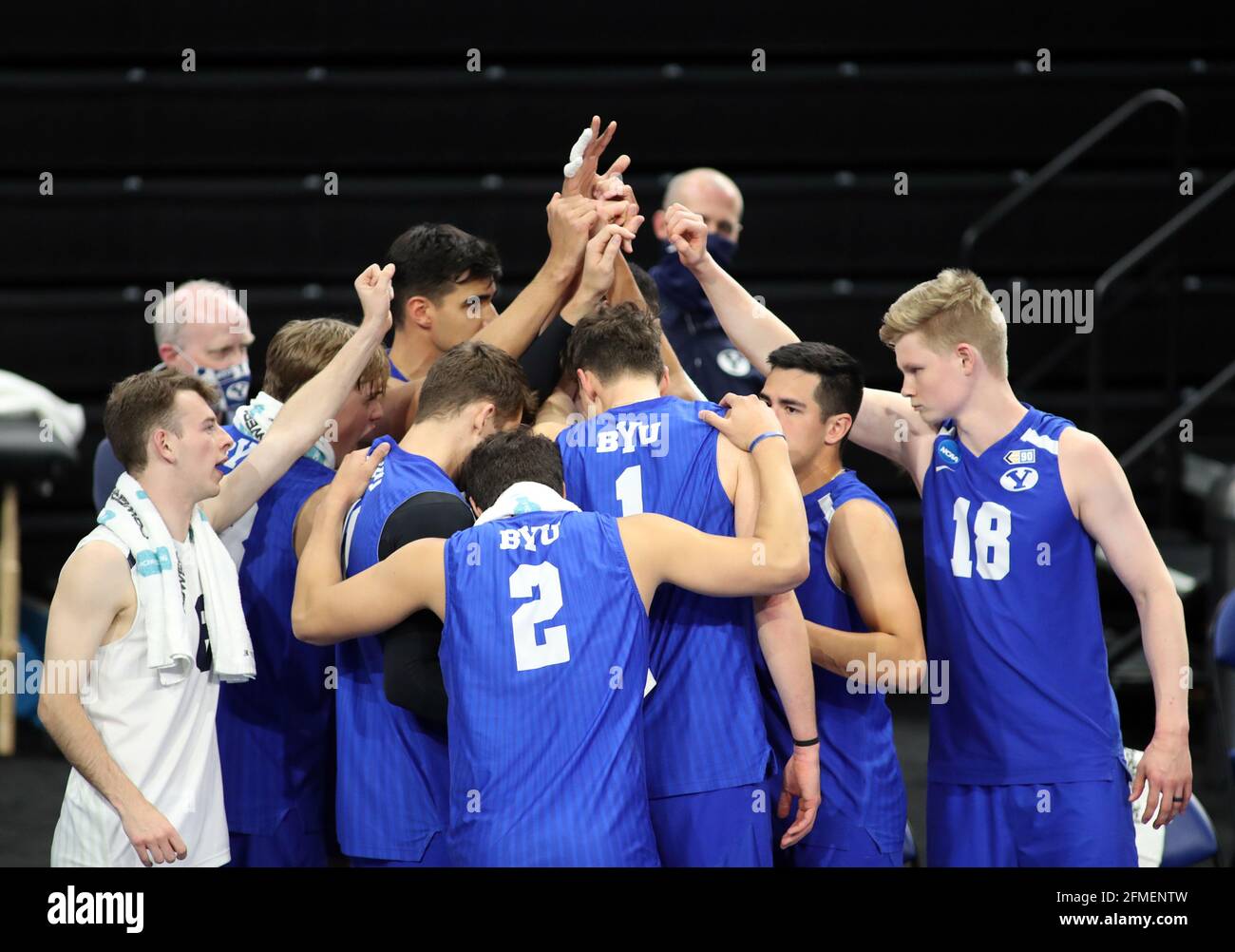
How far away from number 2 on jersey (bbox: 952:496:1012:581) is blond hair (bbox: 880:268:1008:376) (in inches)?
13.6

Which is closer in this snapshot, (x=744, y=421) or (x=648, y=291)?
(x=744, y=421)

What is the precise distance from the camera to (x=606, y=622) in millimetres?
2871

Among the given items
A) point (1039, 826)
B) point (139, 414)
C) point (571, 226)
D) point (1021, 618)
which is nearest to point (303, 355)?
point (139, 414)

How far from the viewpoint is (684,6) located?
7637 mm

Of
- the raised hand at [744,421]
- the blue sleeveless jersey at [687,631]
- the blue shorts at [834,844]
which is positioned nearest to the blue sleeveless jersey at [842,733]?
the blue shorts at [834,844]

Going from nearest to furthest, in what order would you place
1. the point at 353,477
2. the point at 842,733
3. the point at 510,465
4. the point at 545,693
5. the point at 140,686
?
the point at 545,693 → the point at 510,465 → the point at 140,686 → the point at 353,477 → the point at 842,733

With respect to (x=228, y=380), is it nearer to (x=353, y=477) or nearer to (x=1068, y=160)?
(x=353, y=477)

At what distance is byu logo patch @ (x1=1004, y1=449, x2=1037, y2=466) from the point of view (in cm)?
341

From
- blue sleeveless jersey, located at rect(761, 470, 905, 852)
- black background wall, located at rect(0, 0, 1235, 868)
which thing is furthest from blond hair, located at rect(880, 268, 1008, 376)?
black background wall, located at rect(0, 0, 1235, 868)

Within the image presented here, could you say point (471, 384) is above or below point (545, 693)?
above

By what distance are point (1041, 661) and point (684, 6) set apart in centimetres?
516

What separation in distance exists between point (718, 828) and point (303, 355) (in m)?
1.64

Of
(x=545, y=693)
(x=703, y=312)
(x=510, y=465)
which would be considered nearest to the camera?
(x=545, y=693)

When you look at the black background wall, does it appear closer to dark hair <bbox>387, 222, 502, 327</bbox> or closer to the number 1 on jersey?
dark hair <bbox>387, 222, 502, 327</bbox>
